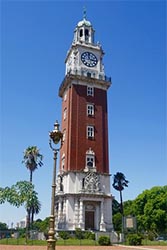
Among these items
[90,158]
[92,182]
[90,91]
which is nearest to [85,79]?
[90,91]

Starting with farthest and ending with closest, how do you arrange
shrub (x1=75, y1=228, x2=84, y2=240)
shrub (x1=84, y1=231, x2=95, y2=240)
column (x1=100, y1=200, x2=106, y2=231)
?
column (x1=100, y1=200, x2=106, y2=231), shrub (x1=75, y1=228, x2=84, y2=240), shrub (x1=84, y1=231, x2=95, y2=240)

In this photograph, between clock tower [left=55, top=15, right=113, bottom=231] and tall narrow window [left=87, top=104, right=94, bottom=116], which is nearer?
clock tower [left=55, top=15, right=113, bottom=231]

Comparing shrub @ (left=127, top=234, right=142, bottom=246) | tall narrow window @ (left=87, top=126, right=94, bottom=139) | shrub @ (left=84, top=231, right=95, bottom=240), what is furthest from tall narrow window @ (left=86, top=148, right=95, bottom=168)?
shrub @ (left=127, top=234, right=142, bottom=246)

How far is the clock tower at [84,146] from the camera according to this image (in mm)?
42438

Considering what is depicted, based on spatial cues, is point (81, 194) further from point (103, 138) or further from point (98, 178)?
point (103, 138)

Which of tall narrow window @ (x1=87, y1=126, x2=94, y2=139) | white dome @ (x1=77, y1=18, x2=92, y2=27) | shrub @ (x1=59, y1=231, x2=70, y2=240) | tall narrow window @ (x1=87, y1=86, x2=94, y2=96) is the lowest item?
shrub @ (x1=59, y1=231, x2=70, y2=240)

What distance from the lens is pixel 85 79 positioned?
49.5m

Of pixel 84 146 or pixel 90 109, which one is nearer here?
pixel 84 146

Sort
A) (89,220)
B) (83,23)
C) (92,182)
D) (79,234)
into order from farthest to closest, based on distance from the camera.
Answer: (83,23), (92,182), (89,220), (79,234)

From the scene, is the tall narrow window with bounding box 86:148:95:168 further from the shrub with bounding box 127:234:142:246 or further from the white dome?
the white dome

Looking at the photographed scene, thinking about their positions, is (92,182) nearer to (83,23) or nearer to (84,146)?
(84,146)

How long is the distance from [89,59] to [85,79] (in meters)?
5.26

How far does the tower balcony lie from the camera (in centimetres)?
4909

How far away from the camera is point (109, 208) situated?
44.1m
